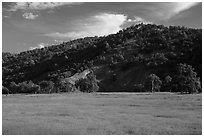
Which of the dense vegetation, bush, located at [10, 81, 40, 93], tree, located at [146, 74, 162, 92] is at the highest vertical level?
the dense vegetation

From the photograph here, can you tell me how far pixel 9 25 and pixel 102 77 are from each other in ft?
204

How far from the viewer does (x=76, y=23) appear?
17.9m

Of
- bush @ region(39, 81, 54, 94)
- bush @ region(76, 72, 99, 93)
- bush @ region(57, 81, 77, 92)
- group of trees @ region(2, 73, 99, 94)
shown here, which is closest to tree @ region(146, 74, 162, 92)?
bush @ region(76, 72, 99, 93)

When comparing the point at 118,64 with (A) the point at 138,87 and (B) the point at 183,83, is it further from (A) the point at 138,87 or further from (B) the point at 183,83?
(B) the point at 183,83

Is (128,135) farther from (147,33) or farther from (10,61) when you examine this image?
(10,61)

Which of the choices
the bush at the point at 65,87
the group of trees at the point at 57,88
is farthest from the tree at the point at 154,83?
the bush at the point at 65,87

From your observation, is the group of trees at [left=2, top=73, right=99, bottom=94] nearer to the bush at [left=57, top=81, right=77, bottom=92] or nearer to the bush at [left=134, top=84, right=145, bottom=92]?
the bush at [left=57, top=81, right=77, bottom=92]

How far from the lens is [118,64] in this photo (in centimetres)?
8281

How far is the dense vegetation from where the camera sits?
220ft

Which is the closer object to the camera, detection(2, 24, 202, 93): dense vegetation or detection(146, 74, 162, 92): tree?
detection(146, 74, 162, 92): tree

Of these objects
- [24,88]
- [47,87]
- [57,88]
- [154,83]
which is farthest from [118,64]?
[24,88]

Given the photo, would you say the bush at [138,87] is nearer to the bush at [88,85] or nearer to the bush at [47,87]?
the bush at [88,85]

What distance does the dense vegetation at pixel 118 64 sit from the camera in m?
67.0

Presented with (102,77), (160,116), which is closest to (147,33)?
(102,77)
